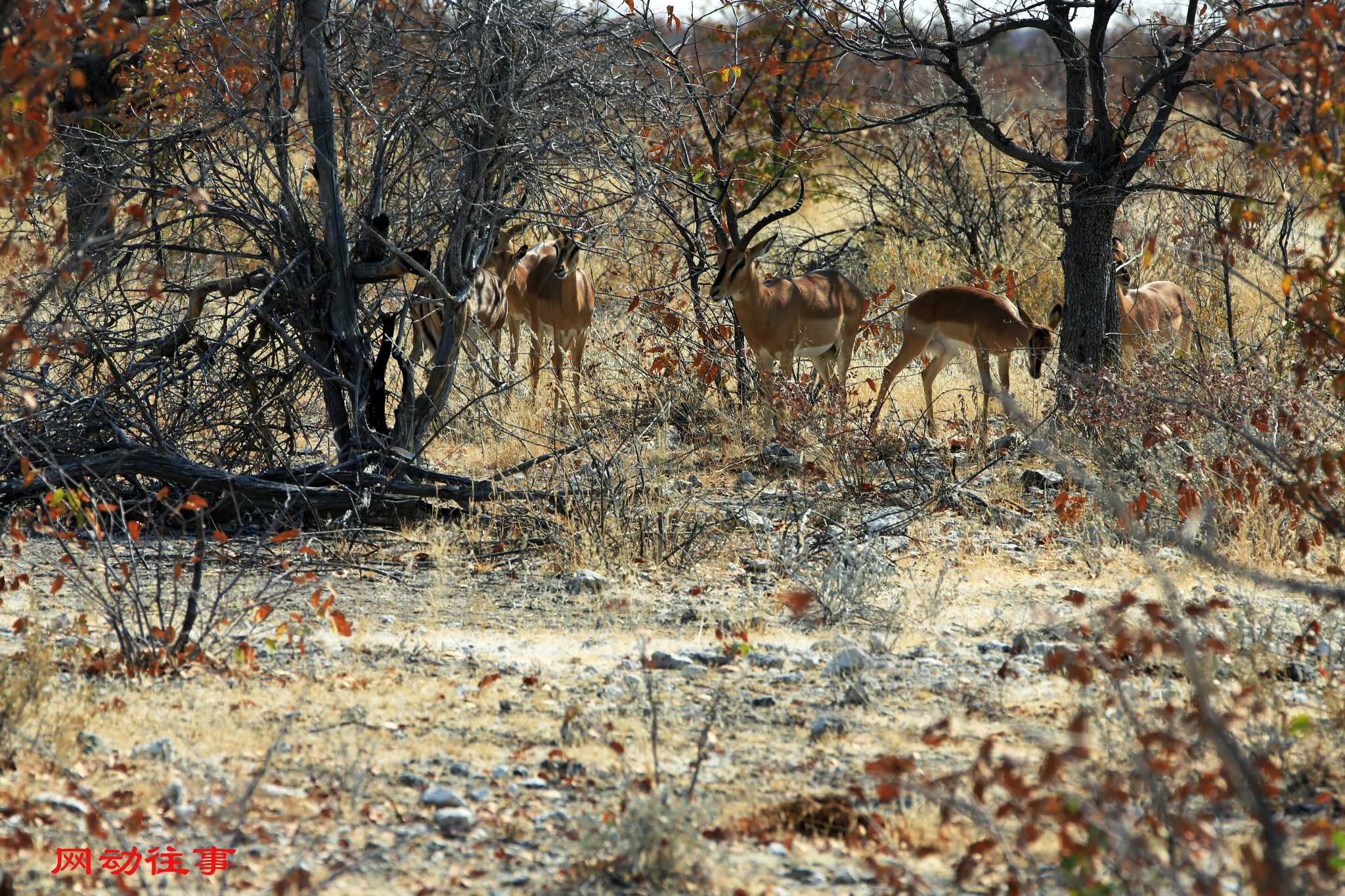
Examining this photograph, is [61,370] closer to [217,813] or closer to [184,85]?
[184,85]

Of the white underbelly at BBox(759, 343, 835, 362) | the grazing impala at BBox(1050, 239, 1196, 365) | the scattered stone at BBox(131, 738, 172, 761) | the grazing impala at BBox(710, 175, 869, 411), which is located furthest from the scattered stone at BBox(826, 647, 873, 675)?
the white underbelly at BBox(759, 343, 835, 362)

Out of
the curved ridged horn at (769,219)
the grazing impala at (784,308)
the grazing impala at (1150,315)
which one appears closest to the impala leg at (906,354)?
the grazing impala at (784,308)

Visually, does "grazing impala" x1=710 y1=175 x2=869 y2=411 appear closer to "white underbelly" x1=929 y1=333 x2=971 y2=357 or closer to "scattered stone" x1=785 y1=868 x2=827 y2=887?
"white underbelly" x1=929 y1=333 x2=971 y2=357

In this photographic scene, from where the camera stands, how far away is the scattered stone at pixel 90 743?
3.86 m

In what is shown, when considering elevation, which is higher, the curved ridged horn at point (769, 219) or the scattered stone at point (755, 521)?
the curved ridged horn at point (769, 219)

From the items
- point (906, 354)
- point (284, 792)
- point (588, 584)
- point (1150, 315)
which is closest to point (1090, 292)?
point (1150, 315)

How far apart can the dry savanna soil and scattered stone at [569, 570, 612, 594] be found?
1 cm

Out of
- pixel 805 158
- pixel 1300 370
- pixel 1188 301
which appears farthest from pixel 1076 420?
pixel 1300 370

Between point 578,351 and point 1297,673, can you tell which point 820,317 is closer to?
point 578,351

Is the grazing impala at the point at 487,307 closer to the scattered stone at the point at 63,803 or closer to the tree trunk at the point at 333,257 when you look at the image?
the tree trunk at the point at 333,257

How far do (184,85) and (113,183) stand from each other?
1569mm

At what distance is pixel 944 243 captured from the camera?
1404 cm

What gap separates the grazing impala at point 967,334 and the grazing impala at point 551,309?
2803 millimetres

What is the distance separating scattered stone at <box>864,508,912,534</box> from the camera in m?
6.78
